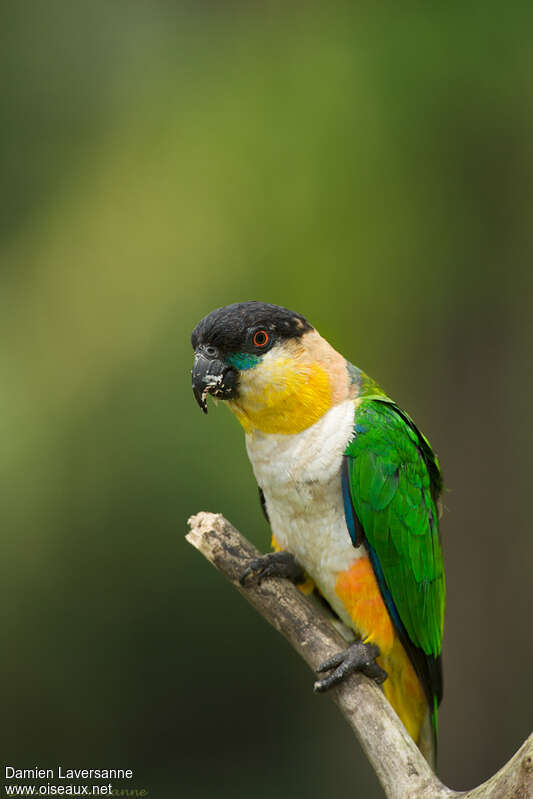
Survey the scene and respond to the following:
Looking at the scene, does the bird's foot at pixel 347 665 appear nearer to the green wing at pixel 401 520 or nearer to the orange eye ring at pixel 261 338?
the green wing at pixel 401 520

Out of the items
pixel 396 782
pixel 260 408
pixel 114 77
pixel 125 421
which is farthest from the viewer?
pixel 114 77

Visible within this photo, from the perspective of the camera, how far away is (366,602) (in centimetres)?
341

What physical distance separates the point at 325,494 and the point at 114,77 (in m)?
4.50

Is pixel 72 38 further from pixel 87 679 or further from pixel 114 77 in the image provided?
pixel 87 679

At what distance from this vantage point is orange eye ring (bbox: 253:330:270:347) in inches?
124

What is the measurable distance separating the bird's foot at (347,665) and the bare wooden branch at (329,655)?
0.03 meters

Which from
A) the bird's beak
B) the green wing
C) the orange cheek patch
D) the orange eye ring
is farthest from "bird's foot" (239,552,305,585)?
the orange eye ring

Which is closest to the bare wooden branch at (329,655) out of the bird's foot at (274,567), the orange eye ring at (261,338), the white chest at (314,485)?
the bird's foot at (274,567)

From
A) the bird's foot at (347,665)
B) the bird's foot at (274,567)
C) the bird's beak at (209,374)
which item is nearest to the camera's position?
the bird's beak at (209,374)

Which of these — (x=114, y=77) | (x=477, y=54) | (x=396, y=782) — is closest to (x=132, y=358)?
(x=114, y=77)

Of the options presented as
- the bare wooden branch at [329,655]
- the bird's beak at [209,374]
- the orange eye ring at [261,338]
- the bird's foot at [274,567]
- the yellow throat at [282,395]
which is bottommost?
the bare wooden branch at [329,655]

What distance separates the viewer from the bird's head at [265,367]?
310 cm

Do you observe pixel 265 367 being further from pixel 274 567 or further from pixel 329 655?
pixel 329 655

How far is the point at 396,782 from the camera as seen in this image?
2822mm
